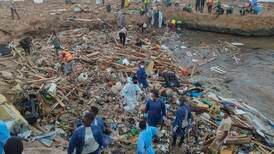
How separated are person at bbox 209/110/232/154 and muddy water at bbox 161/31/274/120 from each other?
15.5ft

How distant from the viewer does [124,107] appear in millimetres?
14352

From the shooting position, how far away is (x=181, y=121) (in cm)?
1177

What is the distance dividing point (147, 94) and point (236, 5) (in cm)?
1786

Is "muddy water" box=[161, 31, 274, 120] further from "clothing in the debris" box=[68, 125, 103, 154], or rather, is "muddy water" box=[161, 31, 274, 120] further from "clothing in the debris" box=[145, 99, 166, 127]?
"clothing in the debris" box=[68, 125, 103, 154]

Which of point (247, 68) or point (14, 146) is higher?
point (14, 146)

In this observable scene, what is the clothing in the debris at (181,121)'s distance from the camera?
11.7 meters

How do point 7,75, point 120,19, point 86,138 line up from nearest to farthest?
point 86,138
point 7,75
point 120,19

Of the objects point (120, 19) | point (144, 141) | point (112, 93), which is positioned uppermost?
point (120, 19)

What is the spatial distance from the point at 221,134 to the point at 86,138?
16.3ft

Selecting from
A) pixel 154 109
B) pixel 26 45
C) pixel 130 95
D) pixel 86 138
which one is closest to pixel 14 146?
pixel 86 138

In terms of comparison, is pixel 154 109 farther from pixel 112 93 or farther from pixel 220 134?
pixel 112 93

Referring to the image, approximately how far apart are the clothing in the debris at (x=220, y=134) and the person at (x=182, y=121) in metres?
0.82

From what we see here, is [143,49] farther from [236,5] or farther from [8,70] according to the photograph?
[236,5]

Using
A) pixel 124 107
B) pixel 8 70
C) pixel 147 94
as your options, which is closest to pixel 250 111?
pixel 147 94
